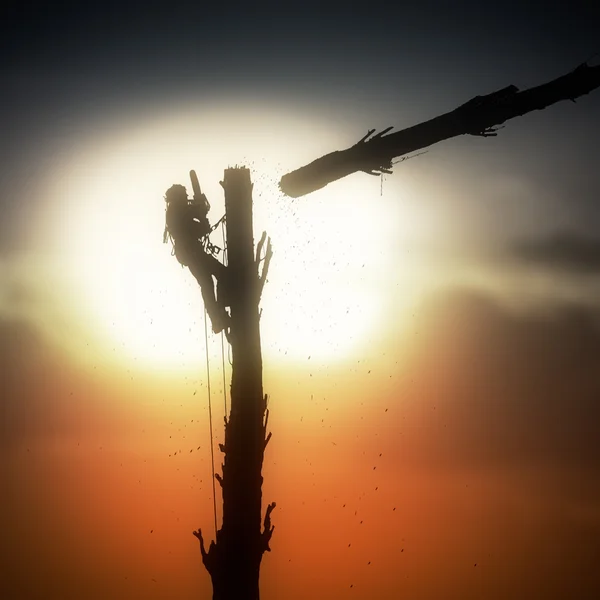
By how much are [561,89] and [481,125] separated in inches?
34.6

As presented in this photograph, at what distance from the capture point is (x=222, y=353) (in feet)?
26.6

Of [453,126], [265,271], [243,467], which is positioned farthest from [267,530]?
[453,126]

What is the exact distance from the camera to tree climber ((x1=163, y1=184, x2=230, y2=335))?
7.93 metres

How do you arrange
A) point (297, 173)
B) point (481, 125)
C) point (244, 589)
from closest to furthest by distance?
point (244, 589) < point (481, 125) < point (297, 173)

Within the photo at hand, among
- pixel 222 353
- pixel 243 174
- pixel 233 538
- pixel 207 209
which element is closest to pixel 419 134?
pixel 243 174

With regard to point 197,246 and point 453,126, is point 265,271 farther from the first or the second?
point 453,126

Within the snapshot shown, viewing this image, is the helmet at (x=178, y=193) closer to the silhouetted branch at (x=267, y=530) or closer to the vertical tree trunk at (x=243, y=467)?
the vertical tree trunk at (x=243, y=467)

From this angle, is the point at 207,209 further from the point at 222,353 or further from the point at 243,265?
the point at 222,353

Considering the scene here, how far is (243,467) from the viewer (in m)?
7.43

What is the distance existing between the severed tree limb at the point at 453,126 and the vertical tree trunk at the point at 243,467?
1.51 meters

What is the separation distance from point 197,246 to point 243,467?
2441 millimetres

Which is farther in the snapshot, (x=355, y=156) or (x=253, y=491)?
(x=355, y=156)

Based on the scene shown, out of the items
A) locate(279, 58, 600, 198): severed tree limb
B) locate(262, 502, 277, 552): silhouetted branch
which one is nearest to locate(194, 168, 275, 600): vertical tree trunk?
locate(262, 502, 277, 552): silhouetted branch

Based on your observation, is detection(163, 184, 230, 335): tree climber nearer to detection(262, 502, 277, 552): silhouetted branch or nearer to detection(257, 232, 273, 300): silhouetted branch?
A: detection(257, 232, 273, 300): silhouetted branch
